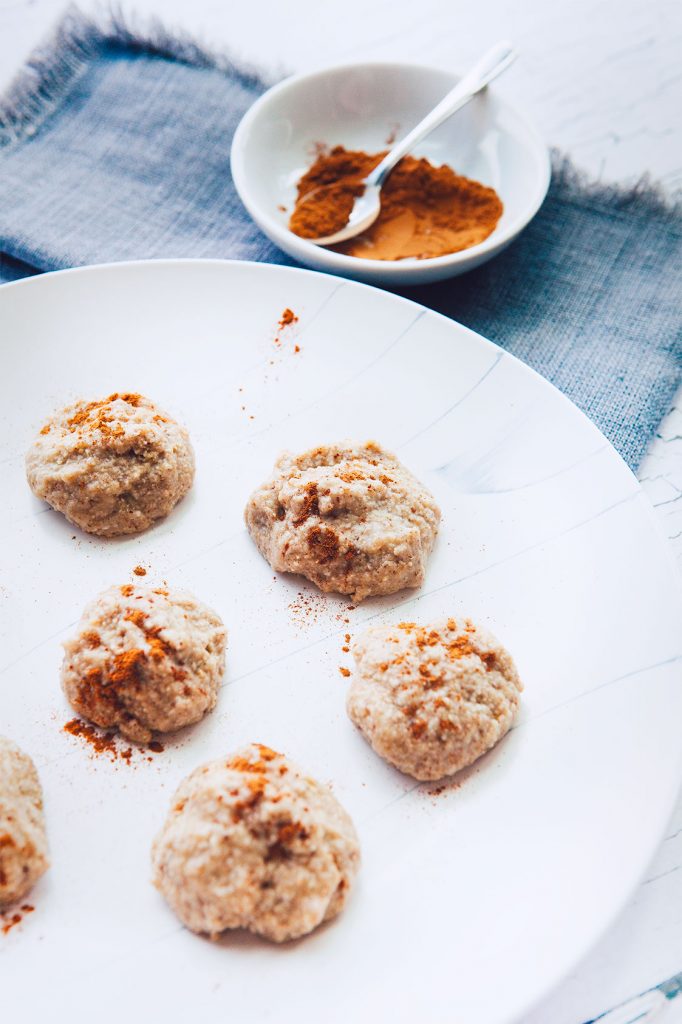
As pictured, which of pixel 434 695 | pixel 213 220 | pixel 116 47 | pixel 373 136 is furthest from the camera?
pixel 116 47

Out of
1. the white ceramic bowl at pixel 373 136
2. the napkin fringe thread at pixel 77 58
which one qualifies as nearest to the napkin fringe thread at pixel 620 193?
the white ceramic bowl at pixel 373 136

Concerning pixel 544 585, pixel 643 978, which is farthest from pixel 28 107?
pixel 643 978

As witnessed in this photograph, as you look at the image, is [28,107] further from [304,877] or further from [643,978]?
[643,978]

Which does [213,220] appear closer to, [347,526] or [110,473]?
[110,473]

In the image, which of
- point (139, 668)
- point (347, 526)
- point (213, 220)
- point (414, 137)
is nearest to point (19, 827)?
point (139, 668)

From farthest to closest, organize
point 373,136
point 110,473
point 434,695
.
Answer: point 373,136 < point 110,473 < point 434,695
